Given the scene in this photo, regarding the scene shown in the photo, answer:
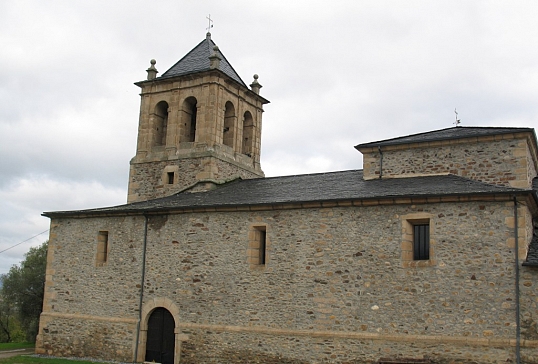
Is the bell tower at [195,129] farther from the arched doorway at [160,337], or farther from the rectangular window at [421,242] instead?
the rectangular window at [421,242]

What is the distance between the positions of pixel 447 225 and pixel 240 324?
576 cm

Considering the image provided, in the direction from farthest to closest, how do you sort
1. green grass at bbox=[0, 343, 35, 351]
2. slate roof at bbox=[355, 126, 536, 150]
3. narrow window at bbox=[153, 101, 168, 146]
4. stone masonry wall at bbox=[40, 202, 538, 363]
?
narrow window at bbox=[153, 101, 168, 146] < green grass at bbox=[0, 343, 35, 351] < slate roof at bbox=[355, 126, 536, 150] < stone masonry wall at bbox=[40, 202, 538, 363]

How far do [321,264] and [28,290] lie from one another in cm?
1618

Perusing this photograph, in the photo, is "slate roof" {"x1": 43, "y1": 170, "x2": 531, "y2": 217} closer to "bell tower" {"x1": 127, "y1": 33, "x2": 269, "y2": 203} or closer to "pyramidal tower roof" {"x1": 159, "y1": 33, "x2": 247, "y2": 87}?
"bell tower" {"x1": 127, "y1": 33, "x2": 269, "y2": 203}

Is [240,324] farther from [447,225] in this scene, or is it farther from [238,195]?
[447,225]

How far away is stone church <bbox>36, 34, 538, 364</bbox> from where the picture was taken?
41.5 feet

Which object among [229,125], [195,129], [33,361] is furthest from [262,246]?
[229,125]

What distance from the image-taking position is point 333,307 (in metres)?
14.0

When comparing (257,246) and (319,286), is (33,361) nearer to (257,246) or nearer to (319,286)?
(257,246)

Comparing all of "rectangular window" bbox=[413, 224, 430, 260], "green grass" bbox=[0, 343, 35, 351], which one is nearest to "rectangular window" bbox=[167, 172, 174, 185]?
"green grass" bbox=[0, 343, 35, 351]

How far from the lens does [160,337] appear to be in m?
16.5

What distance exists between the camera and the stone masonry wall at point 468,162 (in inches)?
581

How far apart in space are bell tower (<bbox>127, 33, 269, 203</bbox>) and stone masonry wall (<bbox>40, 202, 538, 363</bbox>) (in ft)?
11.9

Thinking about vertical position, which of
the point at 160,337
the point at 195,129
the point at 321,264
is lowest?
the point at 160,337
